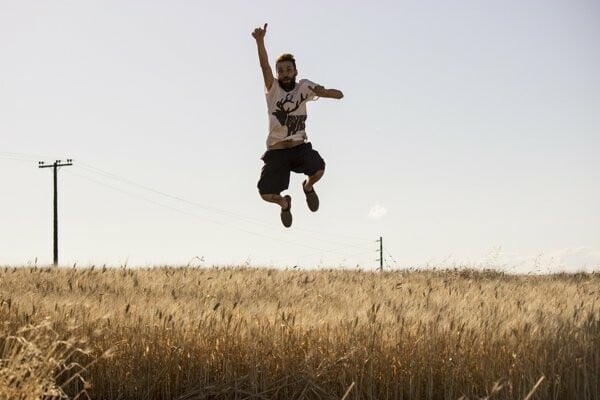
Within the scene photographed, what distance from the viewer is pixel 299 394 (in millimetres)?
5168

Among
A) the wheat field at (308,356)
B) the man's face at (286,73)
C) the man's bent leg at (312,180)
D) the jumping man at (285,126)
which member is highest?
the man's face at (286,73)

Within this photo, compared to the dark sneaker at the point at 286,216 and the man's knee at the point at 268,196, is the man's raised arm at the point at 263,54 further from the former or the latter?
the dark sneaker at the point at 286,216

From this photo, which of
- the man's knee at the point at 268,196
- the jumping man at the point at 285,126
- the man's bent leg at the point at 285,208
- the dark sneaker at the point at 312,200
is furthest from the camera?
the dark sneaker at the point at 312,200

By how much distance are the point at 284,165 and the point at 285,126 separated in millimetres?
540

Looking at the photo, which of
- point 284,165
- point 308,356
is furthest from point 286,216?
point 308,356

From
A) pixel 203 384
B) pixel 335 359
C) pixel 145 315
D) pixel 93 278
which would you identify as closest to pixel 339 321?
pixel 335 359

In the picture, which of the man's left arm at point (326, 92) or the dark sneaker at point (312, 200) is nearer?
the man's left arm at point (326, 92)

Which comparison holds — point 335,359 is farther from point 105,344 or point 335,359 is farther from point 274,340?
point 105,344

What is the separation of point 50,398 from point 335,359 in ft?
6.42

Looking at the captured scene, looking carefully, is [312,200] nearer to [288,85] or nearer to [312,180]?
[312,180]

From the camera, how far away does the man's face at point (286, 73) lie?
7.61 m

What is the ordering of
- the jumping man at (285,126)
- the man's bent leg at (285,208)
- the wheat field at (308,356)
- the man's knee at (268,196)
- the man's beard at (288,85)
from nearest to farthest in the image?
the wheat field at (308,356) < the jumping man at (285,126) < the man's beard at (288,85) < the man's knee at (268,196) < the man's bent leg at (285,208)

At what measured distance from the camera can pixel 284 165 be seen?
805 centimetres

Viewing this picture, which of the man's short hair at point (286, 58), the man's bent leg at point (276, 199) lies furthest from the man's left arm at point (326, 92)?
the man's bent leg at point (276, 199)
